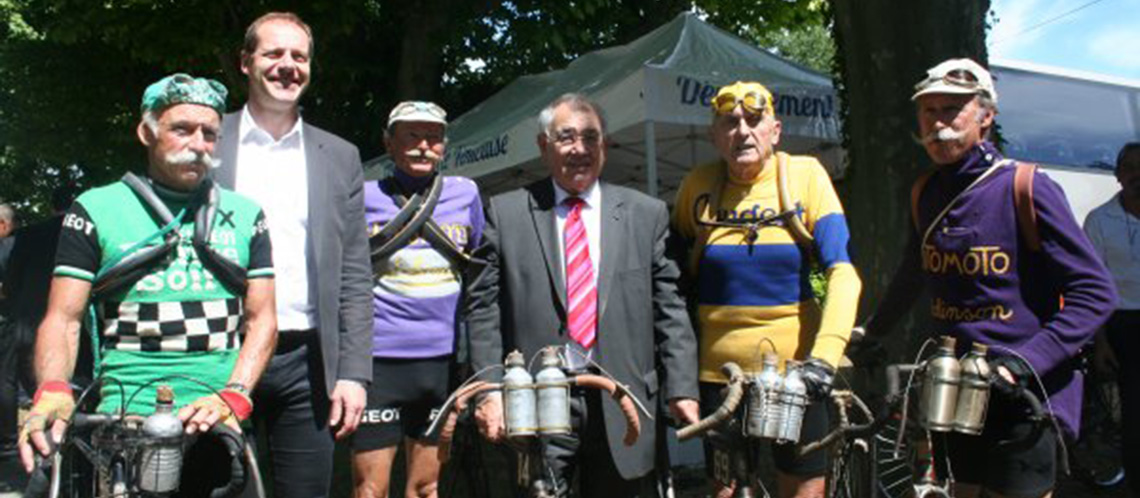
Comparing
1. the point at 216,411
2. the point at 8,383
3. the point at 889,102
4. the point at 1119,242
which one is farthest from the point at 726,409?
the point at 8,383

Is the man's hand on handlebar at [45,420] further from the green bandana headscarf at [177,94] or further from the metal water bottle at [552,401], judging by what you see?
the metal water bottle at [552,401]

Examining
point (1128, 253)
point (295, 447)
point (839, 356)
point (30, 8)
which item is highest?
point (30, 8)

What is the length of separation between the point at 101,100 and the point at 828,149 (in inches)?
500

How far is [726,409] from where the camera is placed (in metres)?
2.60

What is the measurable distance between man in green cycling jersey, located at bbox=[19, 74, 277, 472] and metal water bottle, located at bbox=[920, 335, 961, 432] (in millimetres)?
1826

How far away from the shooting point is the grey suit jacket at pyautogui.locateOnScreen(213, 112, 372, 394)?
3.07m

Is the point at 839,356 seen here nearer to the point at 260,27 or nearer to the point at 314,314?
the point at 314,314

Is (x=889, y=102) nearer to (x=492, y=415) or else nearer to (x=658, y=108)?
(x=658, y=108)

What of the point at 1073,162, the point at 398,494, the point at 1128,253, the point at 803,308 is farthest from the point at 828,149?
the point at 803,308

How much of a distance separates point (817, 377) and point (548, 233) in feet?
3.19

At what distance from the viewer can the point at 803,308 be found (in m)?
3.17

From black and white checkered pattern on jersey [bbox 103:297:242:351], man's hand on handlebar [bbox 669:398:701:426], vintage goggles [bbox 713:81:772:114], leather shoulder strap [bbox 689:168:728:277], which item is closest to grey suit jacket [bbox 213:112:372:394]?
black and white checkered pattern on jersey [bbox 103:297:242:351]

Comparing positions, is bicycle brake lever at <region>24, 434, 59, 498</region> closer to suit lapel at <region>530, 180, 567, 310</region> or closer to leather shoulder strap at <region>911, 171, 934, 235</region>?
suit lapel at <region>530, 180, 567, 310</region>

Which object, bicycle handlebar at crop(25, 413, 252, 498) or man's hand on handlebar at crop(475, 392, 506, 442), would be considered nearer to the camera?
bicycle handlebar at crop(25, 413, 252, 498)
